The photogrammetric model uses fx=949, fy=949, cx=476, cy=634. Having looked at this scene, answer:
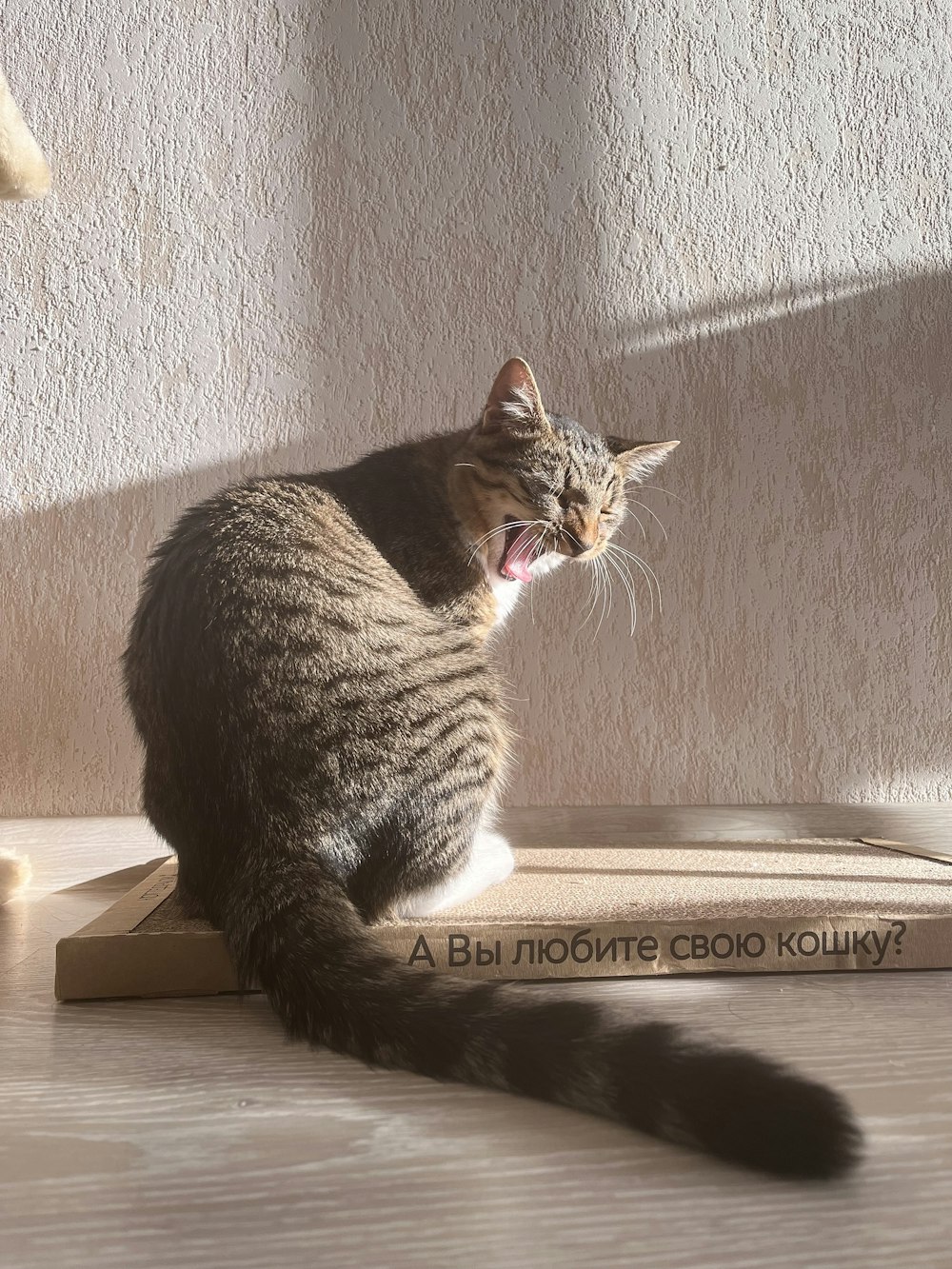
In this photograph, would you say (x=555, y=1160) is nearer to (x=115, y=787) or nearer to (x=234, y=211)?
(x=115, y=787)

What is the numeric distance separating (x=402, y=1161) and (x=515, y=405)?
91 centimetres

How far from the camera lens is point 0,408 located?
1.61m

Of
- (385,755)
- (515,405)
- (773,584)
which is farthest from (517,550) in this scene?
(773,584)

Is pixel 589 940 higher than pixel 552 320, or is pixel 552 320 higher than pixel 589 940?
pixel 552 320

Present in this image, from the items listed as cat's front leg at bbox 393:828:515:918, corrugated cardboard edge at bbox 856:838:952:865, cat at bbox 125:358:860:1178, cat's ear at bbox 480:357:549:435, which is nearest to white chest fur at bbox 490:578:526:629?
cat at bbox 125:358:860:1178

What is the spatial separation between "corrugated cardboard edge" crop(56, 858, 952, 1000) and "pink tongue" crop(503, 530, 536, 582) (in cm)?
49

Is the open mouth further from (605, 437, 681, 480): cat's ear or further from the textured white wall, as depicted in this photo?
the textured white wall

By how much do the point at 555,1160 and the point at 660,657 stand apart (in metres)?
1.15

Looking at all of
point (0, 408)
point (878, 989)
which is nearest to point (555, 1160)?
point (878, 989)

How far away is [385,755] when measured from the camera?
96 centimetres

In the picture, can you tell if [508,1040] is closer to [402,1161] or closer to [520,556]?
[402,1161]

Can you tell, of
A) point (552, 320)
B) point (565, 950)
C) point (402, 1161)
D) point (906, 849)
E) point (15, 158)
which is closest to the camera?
point (402, 1161)

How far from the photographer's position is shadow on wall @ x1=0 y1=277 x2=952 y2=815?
168 centimetres

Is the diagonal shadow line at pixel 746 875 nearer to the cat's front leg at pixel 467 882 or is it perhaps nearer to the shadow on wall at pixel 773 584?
the cat's front leg at pixel 467 882
